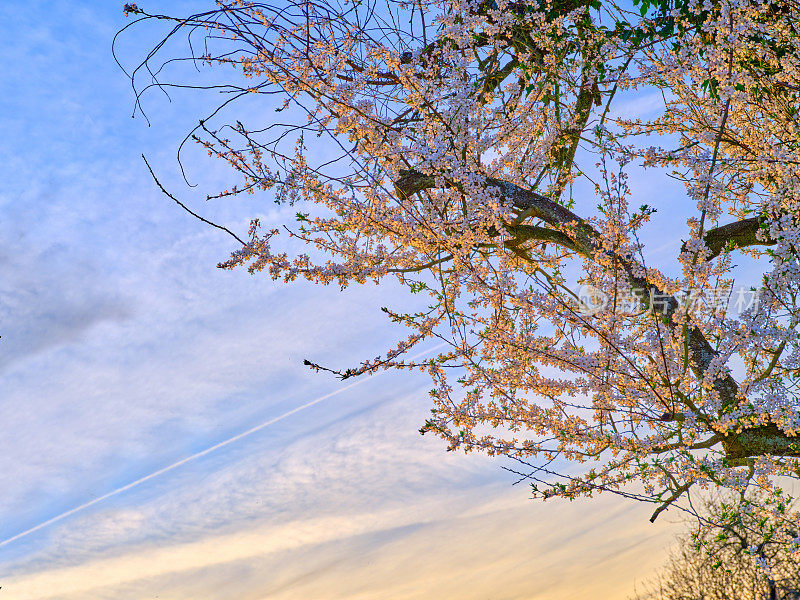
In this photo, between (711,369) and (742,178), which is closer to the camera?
(711,369)

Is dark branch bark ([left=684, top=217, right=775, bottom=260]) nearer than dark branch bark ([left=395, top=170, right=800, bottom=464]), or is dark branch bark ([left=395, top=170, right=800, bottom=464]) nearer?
dark branch bark ([left=395, top=170, right=800, bottom=464])

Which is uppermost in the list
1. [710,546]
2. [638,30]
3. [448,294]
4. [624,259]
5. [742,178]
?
[638,30]

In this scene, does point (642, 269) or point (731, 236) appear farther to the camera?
point (731, 236)

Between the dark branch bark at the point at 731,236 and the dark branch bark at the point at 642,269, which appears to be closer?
the dark branch bark at the point at 642,269

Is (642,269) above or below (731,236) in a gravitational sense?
below

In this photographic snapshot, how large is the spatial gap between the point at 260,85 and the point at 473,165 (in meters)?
1.72

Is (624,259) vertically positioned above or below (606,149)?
below

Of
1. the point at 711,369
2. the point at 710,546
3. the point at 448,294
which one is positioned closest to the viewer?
the point at 711,369

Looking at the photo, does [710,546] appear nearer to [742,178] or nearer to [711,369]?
[742,178]

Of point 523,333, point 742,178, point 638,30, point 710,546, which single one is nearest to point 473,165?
point 523,333

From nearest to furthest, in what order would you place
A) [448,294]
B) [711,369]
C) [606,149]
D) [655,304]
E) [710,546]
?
1. [711,369]
2. [655,304]
3. [448,294]
4. [606,149]
5. [710,546]

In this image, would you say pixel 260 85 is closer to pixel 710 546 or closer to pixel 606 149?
pixel 606 149

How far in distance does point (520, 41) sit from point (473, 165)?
4.90ft

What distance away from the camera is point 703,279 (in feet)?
12.2
